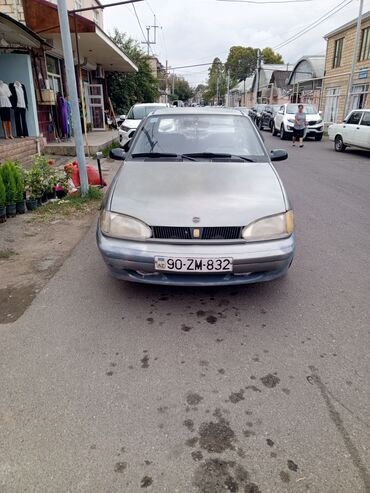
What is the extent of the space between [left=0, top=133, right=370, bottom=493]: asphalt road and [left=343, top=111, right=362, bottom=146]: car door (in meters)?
11.3

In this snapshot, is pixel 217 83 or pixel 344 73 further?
pixel 217 83

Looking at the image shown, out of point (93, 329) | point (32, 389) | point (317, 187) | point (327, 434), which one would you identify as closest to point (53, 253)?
point (93, 329)

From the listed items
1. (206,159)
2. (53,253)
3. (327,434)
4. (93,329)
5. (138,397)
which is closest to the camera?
(327,434)

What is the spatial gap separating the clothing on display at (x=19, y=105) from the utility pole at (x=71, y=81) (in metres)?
5.43

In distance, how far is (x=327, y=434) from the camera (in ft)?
6.61

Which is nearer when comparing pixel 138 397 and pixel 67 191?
pixel 138 397

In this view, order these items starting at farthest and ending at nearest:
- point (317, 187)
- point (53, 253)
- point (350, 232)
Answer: point (317, 187), point (350, 232), point (53, 253)

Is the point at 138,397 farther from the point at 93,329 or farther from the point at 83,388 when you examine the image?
the point at 93,329

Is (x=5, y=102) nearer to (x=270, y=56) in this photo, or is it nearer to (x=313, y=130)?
(x=313, y=130)

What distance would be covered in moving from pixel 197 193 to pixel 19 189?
3.82 meters

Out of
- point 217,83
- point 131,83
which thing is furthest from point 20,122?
point 217,83

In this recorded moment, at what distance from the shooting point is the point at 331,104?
28.2 metres

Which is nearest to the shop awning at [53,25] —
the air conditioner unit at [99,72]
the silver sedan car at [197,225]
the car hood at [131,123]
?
the car hood at [131,123]

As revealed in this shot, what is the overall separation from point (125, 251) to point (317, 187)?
6521 mm
